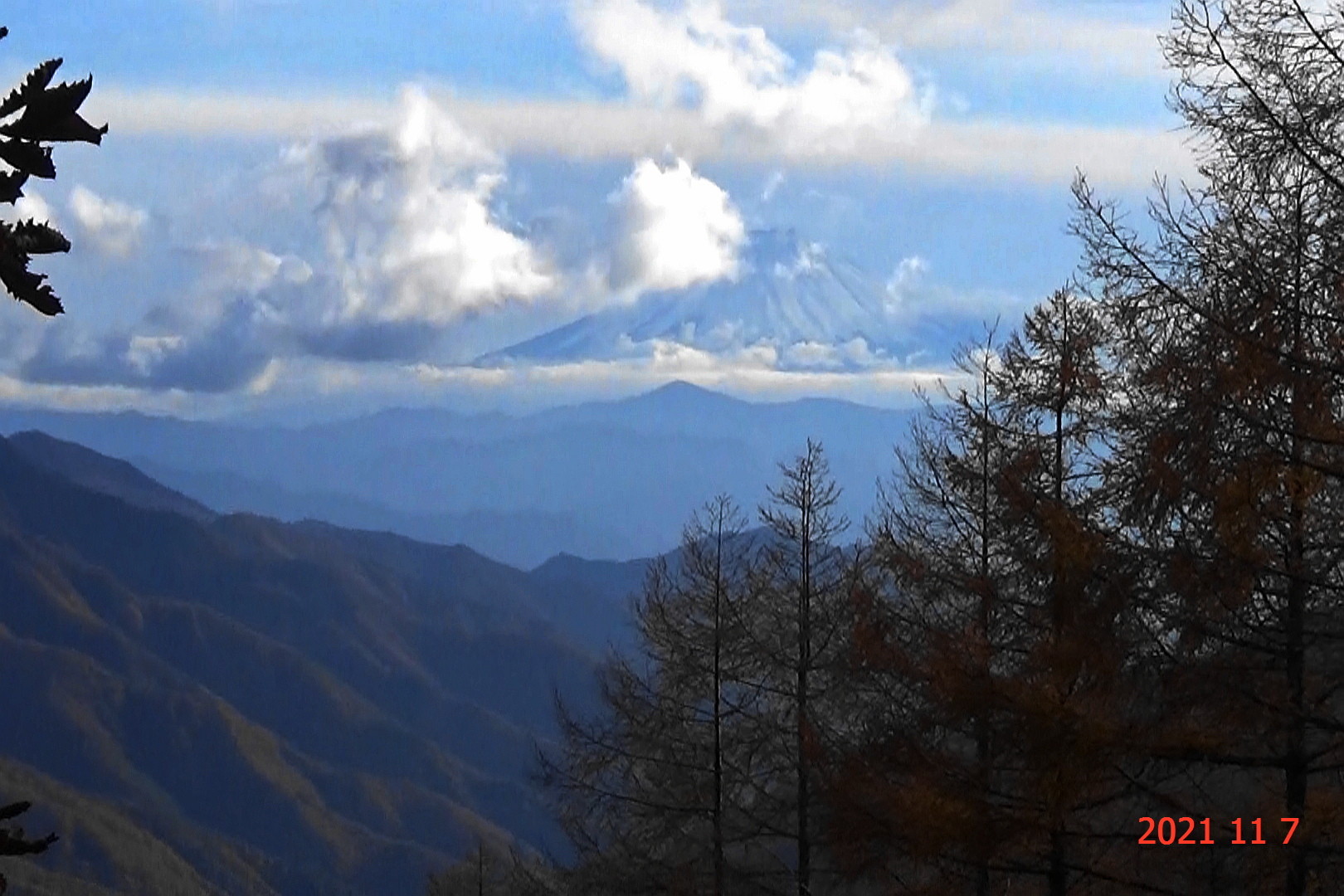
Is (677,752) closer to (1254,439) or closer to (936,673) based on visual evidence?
(936,673)

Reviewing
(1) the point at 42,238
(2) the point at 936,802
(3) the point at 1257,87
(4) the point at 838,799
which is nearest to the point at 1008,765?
(2) the point at 936,802

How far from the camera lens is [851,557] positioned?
1739 cm

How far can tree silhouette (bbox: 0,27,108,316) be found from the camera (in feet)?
16.5

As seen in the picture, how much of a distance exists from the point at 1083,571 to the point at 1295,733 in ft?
4.91

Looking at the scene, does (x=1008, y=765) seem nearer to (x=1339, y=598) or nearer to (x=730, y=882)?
(x=1339, y=598)

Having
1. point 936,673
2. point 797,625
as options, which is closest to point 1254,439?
point 936,673
